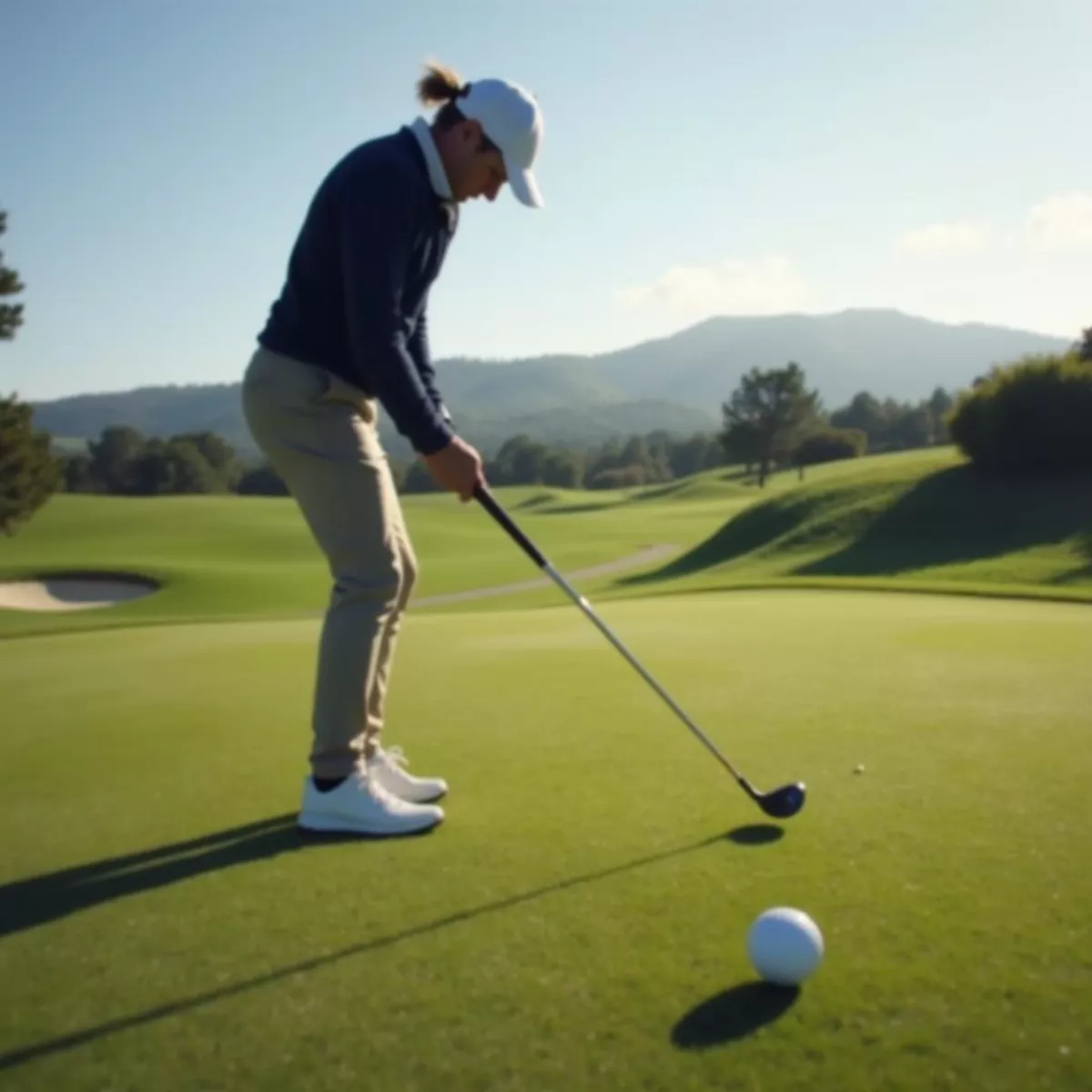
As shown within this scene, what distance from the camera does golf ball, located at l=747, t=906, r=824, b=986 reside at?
6.24ft

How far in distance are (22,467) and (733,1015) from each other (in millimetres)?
39646

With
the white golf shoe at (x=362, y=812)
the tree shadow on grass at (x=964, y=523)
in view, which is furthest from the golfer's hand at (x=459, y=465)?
the tree shadow on grass at (x=964, y=523)

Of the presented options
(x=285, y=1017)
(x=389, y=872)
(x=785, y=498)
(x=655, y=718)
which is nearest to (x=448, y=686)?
(x=655, y=718)

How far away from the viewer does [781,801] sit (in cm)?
287

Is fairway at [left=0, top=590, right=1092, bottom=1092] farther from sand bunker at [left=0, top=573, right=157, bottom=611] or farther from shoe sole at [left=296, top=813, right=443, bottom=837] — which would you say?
sand bunker at [left=0, top=573, right=157, bottom=611]

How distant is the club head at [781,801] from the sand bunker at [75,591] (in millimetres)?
27806

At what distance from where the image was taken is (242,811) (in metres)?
3.33

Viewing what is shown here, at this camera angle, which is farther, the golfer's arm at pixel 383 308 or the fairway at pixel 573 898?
the golfer's arm at pixel 383 308

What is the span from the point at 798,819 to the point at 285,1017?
4.94 ft

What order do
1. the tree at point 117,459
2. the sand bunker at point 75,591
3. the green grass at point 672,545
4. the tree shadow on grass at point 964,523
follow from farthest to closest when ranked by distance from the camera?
the tree at point 117,459, the sand bunker at point 75,591, the tree shadow on grass at point 964,523, the green grass at point 672,545

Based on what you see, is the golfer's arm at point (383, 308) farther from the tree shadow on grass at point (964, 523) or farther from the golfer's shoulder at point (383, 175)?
the tree shadow on grass at point (964, 523)

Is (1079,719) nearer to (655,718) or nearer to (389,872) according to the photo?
(655,718)

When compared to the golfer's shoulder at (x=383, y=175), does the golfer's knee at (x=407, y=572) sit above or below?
below

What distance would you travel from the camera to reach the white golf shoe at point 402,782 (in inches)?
132
